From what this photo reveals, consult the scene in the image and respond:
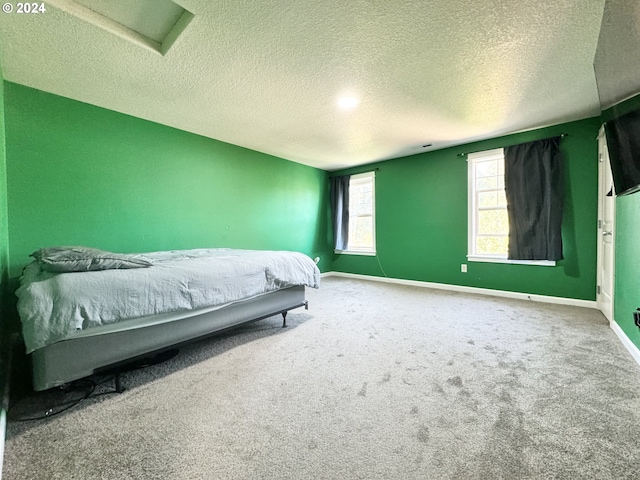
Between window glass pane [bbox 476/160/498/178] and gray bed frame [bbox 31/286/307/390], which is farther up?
window glass pane [bbox 476/160/498/178]

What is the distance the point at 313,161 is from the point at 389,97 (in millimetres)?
2526

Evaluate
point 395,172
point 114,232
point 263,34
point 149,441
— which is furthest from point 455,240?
point 114,232

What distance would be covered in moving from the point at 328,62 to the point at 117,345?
94.5 inches

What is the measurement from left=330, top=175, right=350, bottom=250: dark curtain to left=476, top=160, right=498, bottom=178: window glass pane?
2340 millimetres

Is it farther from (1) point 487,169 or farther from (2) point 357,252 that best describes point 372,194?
(1) point 487,169

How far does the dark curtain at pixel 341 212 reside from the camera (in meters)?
5.36

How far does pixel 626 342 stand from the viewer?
2.02 metres

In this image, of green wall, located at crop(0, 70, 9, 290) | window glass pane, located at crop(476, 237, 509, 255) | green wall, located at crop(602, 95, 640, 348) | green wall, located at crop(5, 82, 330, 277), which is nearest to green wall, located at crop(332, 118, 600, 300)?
window glass pane, located at crop(476, 237, 509, 255)

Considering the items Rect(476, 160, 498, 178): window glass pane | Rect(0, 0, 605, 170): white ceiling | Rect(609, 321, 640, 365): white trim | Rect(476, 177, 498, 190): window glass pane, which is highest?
Rect(0, 0, 605, 170): white ceiling

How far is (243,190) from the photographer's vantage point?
13.3ft

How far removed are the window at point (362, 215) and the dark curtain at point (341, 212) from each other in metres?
0.11

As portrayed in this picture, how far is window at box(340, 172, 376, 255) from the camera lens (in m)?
5.10

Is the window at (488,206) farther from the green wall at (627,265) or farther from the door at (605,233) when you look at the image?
the green wall at (627,265)

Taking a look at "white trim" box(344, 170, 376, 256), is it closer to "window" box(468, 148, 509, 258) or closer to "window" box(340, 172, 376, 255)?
"window" box(340, 172, 376, 255)
